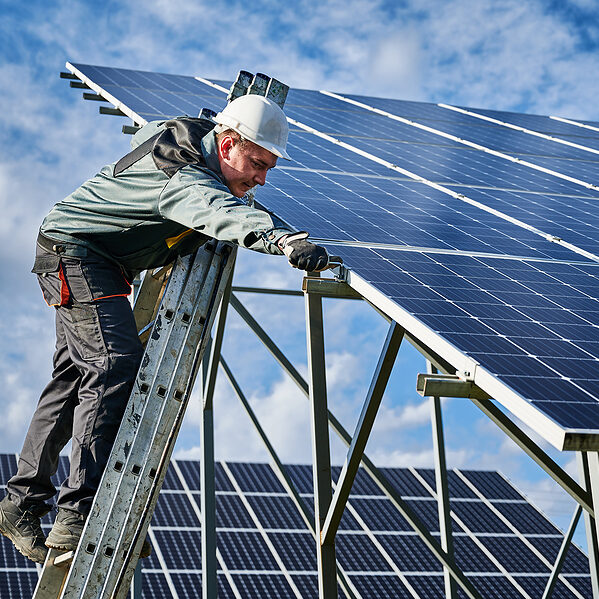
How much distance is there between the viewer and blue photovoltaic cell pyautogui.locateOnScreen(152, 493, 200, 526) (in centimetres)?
2300

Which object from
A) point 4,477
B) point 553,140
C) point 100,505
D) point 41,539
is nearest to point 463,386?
point 100,505

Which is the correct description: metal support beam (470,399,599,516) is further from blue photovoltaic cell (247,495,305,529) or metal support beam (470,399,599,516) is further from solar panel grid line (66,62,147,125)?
blue photovoltaic cell (247,495,305,529)

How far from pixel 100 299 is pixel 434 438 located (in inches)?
278

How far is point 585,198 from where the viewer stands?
37.0 ft

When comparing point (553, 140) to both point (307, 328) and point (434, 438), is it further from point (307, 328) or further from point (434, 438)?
point (307, 328)

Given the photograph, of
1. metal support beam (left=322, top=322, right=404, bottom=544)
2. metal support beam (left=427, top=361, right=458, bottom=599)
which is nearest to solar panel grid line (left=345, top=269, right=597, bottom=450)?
metal support beam (left=322, top=322, right=404, bottom=544)

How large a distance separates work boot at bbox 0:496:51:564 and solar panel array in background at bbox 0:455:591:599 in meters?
14.0

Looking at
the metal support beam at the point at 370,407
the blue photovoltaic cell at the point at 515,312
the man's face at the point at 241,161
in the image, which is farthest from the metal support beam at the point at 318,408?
the man's face at the point at 241,161

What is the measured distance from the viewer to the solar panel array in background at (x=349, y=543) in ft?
69.1

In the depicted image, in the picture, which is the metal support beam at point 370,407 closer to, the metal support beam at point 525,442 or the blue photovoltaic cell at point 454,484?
the metal support beam at point 525,442

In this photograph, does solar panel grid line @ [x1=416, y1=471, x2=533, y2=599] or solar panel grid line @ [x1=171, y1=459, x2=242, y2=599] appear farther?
solar panel grid line @ [x1=416, y1=471, x2=533, y2=599]

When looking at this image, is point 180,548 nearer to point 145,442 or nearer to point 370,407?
point 370,407

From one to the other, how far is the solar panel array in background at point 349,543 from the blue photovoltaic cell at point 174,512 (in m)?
0.03

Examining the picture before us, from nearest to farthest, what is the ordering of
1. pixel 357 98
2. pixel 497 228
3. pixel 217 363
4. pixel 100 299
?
pixel 100 299 → pixel 497 228 → pixel 217 363 → pixel 357 98
